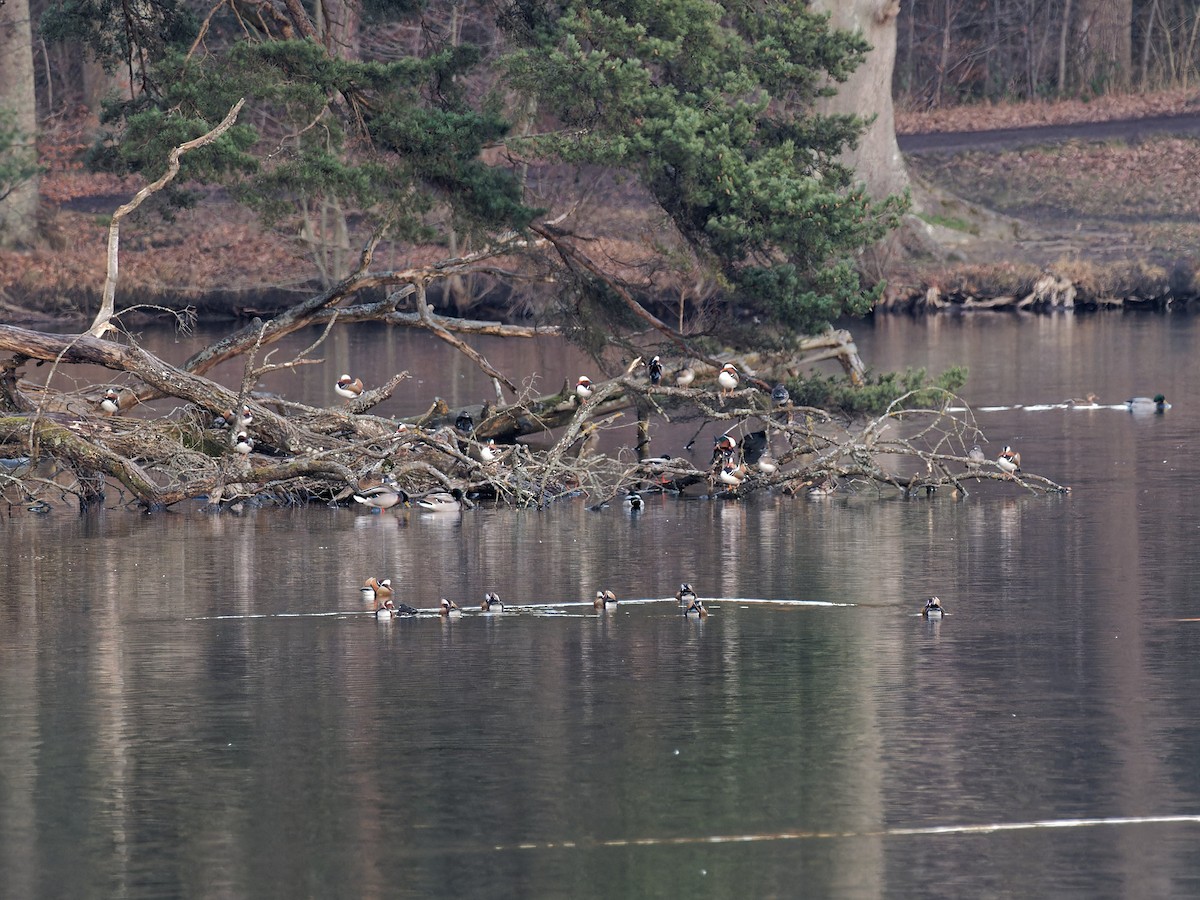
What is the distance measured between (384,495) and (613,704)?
380 inches

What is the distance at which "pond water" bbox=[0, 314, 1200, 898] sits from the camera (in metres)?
9.17

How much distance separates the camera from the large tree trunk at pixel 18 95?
169ft

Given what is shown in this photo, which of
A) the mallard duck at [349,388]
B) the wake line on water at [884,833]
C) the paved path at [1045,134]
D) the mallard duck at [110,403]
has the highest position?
the paved path at [1045,134]

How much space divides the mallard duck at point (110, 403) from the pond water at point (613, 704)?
1.34 m

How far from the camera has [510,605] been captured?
1529cm

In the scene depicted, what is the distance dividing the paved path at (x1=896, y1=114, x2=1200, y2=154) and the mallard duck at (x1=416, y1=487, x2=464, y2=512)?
38373 mm

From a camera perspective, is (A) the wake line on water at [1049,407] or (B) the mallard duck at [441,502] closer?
(B) the mallard duck at [441,502]

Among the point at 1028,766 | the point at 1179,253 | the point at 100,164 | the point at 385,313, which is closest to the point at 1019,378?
the point at 385,313

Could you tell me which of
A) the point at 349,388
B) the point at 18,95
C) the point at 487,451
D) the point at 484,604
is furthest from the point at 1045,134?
the point at 484,604

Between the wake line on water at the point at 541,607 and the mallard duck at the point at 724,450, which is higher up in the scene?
the mallard duck at the point at 724,450

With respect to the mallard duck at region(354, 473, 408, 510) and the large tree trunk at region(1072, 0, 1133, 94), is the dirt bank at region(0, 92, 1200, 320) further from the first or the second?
the mallard duck at region(354, 473, 408, 510)

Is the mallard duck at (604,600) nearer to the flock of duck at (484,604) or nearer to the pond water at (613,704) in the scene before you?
the flock of duck at (484,604)

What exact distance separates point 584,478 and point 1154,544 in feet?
20.6

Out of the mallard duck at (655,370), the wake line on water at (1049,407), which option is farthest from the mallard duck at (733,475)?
the wake line on water at (1049,407)
